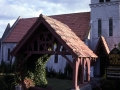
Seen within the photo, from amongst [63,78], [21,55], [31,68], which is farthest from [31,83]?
[63,78]

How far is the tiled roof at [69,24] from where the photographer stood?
2805 centimetres

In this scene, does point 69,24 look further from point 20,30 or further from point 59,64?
point 20,30

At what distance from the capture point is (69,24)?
29969 mm

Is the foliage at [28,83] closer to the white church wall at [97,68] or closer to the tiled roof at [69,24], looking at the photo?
the tiled roof at [69,24]

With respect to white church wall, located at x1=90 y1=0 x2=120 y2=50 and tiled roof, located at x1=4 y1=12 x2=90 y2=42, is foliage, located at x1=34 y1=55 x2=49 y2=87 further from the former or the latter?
white church wall, located at x1=90 y1=0 x2=120 y2=50

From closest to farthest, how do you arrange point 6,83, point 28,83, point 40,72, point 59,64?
point 28,83
point 6,83
point 40,72
point 59,64

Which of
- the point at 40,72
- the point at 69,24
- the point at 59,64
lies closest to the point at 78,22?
the point at 69,24

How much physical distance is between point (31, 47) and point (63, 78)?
12514mm

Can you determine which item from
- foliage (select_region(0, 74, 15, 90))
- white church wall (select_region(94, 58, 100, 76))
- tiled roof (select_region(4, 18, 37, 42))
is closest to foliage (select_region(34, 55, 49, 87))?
foliage (select_region(0, 74, 15, 90))

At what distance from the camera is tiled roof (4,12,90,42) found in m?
28.0

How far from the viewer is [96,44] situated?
2673cm

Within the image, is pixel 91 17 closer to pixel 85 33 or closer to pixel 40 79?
pixel 85 33

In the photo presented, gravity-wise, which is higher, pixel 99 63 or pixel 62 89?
pixel 99 63

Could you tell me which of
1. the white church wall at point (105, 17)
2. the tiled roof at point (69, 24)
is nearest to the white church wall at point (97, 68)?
the white church wall at point (105, 17)
